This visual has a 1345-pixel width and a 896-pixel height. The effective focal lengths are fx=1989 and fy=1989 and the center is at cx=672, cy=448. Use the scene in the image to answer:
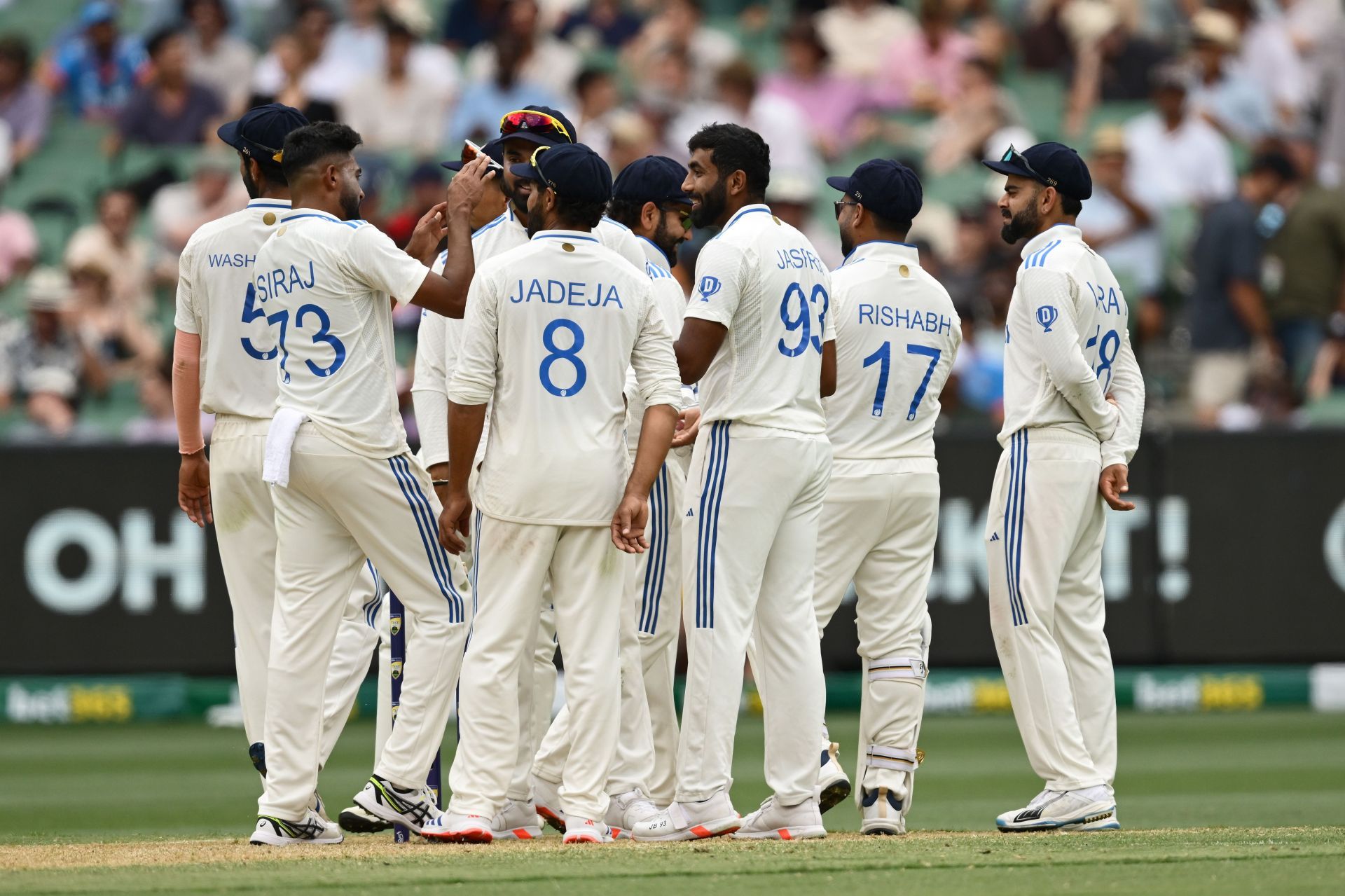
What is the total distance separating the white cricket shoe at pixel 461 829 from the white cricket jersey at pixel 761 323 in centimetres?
164

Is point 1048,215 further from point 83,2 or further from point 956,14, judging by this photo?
point 83,2

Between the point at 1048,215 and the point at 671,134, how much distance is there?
27.3ft

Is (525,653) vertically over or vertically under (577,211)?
under

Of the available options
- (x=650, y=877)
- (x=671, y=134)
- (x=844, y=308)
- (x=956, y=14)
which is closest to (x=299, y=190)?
(x=844, y=308)

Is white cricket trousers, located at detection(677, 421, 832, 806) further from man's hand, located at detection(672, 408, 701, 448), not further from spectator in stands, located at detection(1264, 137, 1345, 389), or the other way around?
spectator in stands, located at detection(1264, 137, 1345, 389)

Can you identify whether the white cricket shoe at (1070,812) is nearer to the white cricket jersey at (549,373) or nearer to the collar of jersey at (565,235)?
the white cricket jersey at (549,373)

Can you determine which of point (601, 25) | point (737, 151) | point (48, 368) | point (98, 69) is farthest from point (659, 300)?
point (98, 69)

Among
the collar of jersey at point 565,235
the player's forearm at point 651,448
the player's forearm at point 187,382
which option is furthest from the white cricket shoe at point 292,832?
the collar of jersey at point 565,235

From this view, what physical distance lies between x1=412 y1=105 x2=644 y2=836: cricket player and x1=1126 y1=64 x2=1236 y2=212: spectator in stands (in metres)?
8.99

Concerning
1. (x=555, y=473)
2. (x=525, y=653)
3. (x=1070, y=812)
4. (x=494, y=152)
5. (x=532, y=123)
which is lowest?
(x=1070, y=812)

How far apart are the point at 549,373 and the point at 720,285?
73cm

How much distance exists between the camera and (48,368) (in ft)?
44.7

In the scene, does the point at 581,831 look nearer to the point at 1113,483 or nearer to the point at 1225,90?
the point at 1113,483

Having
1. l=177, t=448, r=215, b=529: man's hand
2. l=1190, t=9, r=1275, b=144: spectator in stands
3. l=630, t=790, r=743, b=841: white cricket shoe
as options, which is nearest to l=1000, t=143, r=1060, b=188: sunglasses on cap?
l=630, t=790, r=743, b=841: white cricket shoe
